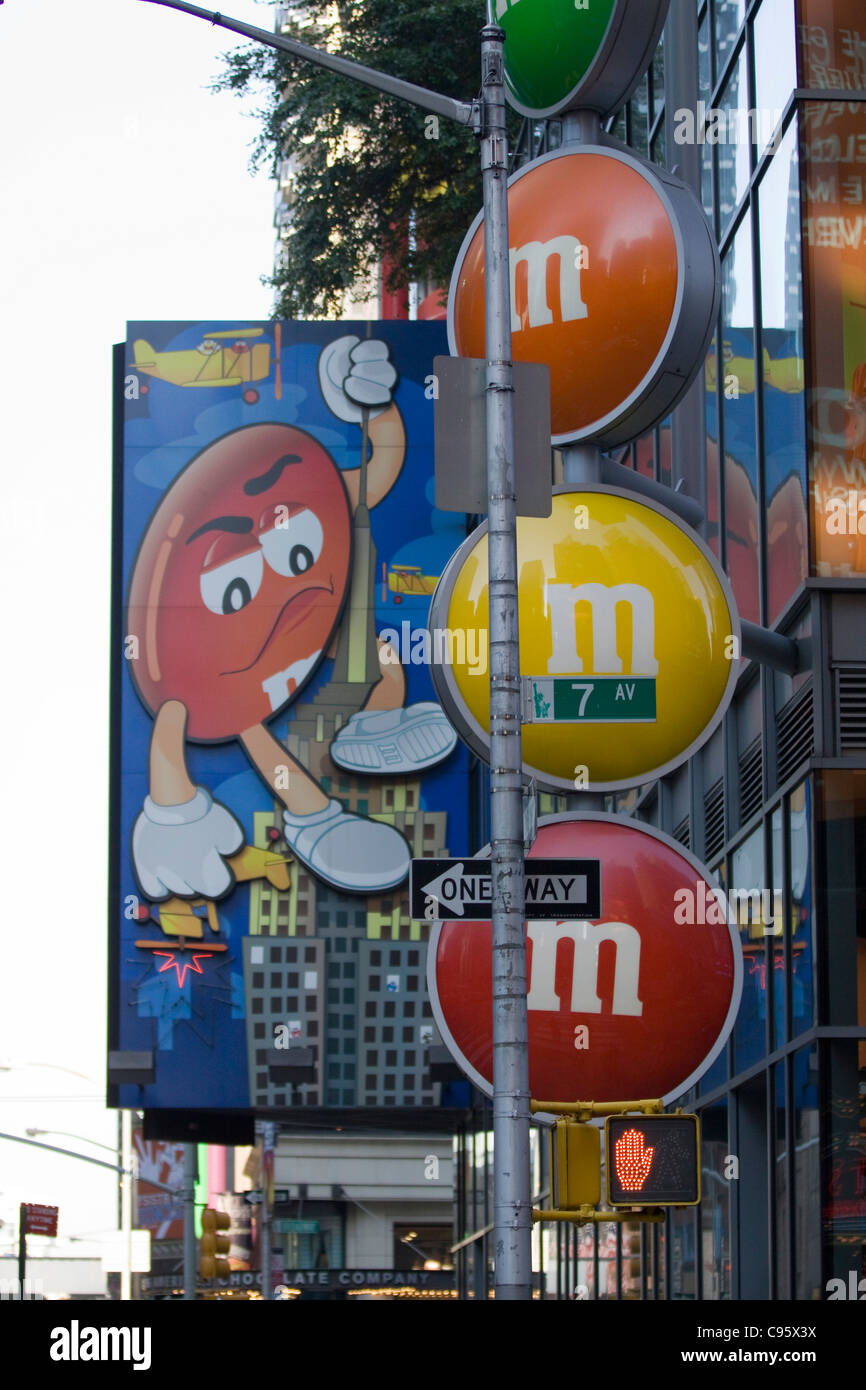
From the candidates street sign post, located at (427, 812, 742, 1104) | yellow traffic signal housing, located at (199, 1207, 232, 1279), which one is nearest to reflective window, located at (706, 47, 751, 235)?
street sign post, located at (427, 812, 742, 1104)

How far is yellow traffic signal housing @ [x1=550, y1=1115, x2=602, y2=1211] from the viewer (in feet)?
33.1

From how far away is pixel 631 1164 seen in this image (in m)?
9.90

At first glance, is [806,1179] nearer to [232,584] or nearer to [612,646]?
[612,646]

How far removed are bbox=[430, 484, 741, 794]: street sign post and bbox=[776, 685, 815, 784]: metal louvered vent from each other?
422cm

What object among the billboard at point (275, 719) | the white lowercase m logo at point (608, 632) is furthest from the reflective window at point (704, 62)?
the billboard at point (275, 719)

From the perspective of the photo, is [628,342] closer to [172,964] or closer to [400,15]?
[172,964]

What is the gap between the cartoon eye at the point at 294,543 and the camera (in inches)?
1233

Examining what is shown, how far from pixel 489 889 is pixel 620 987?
2.81 ft

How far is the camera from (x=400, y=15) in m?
34.1

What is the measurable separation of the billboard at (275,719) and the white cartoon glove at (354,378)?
0.12 feet

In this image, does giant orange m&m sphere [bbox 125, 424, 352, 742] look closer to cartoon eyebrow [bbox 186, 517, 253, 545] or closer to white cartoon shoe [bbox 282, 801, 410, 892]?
cartoon eyebrow [bbox 186, 517, 253, 545]

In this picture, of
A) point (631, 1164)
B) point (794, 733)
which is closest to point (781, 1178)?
point (794, 733)
